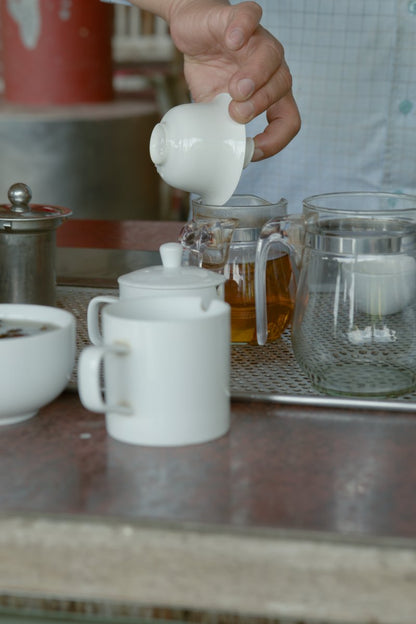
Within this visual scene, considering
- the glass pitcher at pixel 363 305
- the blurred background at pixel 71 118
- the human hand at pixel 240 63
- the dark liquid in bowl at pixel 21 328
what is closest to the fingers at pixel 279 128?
the human hand at pixel 240 63

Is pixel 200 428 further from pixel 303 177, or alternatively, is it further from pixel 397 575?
pixel 303 177

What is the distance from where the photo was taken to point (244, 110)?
1.08 metres

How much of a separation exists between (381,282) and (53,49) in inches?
165

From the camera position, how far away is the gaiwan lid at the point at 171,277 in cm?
89

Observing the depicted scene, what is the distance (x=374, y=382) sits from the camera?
932 millimetres

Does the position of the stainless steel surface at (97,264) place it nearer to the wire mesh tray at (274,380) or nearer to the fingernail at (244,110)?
the wire mesh tray at (274,380)

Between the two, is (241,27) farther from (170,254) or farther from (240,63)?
(170,254)

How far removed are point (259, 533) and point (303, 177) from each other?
1.44 m

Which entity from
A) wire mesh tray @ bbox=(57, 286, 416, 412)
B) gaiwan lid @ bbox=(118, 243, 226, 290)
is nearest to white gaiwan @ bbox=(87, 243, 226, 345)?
gaiwan lid @ bbox=(118, 243, 226, 290)

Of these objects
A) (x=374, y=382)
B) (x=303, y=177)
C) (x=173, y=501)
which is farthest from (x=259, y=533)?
(x=303, y=177)

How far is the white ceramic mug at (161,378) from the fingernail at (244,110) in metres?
0.34

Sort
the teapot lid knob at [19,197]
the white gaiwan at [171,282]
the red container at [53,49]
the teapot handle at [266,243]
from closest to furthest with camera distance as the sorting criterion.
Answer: the white gaiwan at [171,282]
the teapot handle at [266,243]
the teapot lid knob at [19,197]
the red container at [53,49]

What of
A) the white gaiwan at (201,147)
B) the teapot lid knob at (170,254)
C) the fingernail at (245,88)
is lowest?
the teapot lid knob at (170,254)

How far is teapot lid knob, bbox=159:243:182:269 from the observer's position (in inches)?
36.4
